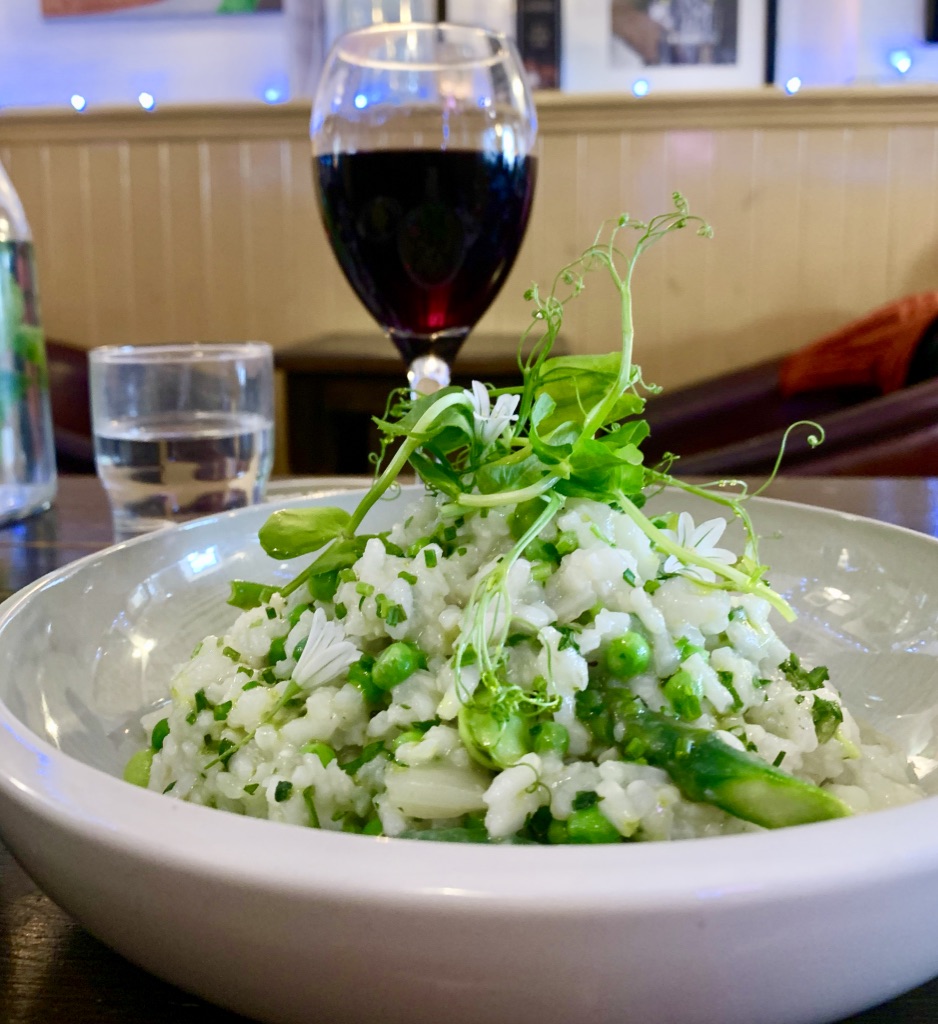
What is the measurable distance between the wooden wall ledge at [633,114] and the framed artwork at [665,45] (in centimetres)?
6

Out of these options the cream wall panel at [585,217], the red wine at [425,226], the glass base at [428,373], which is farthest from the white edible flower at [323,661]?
the cream wall panel at [585,217]

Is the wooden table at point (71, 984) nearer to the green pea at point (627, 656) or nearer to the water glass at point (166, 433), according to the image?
the green pea at point (627, 656)

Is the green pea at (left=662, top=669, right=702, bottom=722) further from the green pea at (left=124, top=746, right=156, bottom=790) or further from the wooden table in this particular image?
the green pea at (left=124, top=746, right=156, bottom=790)

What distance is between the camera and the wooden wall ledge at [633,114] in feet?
11.6

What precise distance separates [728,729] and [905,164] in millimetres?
3689

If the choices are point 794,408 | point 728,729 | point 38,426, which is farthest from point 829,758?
point 794,408

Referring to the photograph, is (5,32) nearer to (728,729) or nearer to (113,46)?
(113,46)

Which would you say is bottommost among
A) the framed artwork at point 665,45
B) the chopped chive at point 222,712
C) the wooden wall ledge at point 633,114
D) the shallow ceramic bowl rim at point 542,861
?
the chopped chive at point 222,712

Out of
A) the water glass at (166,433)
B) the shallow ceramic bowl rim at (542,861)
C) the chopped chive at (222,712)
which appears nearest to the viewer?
the shallow ceramic bowl rim at (542,861)

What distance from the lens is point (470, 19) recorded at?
137 inches

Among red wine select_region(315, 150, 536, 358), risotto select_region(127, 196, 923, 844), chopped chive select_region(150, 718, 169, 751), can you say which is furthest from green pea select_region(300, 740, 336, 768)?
red wine select_region(315, 150, 536, 358)

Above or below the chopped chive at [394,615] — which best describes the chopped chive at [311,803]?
below

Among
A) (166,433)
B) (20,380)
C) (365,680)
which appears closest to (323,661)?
(365,680)

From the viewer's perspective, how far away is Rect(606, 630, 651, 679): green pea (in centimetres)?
42
